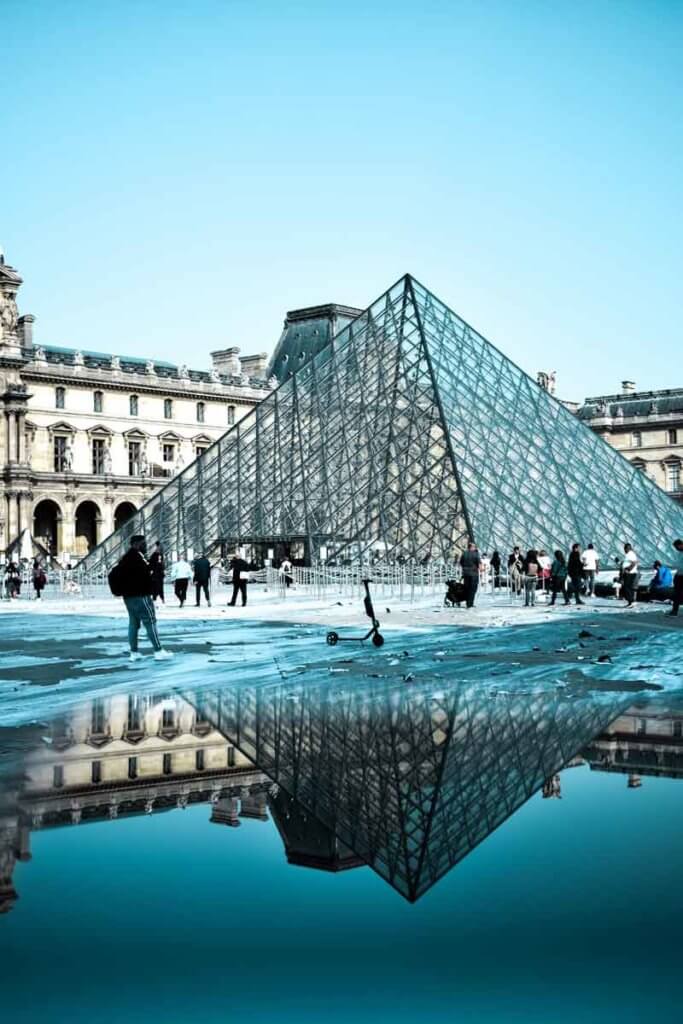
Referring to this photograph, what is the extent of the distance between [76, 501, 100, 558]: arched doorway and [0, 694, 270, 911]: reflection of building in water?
2262 inches

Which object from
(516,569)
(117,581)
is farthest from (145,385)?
(117,581)

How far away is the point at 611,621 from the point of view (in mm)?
18062

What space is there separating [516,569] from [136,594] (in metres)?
15.7

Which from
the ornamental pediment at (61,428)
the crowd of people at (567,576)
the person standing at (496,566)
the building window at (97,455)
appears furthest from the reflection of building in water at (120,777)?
the building window at (97,455)

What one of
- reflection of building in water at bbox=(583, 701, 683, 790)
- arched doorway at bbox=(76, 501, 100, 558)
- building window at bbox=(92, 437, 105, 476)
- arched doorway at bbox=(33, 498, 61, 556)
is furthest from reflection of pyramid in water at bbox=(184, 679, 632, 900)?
building window at bbox=(92, 437, 105, 476)

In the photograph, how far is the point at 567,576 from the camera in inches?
975

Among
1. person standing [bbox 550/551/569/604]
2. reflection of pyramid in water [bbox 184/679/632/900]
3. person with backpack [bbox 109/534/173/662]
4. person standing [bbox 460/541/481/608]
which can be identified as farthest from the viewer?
person standing [bbox 550/551/569/604]

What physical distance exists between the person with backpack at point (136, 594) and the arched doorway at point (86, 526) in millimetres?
52449

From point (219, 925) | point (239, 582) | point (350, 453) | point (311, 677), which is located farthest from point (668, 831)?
point (350, 453)

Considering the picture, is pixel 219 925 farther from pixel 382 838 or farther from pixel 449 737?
pixel 449 737

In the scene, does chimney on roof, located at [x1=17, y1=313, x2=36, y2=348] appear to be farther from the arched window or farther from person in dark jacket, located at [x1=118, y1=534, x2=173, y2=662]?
person in dark jacket, located at [x1=118, y1=534, x2=173, y2=662]

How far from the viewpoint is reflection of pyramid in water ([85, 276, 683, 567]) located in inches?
1206

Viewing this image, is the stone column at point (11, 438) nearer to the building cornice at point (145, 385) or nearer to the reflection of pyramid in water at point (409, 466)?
the building cornice at point (145, 385)

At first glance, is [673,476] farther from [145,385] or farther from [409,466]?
[409,466]
